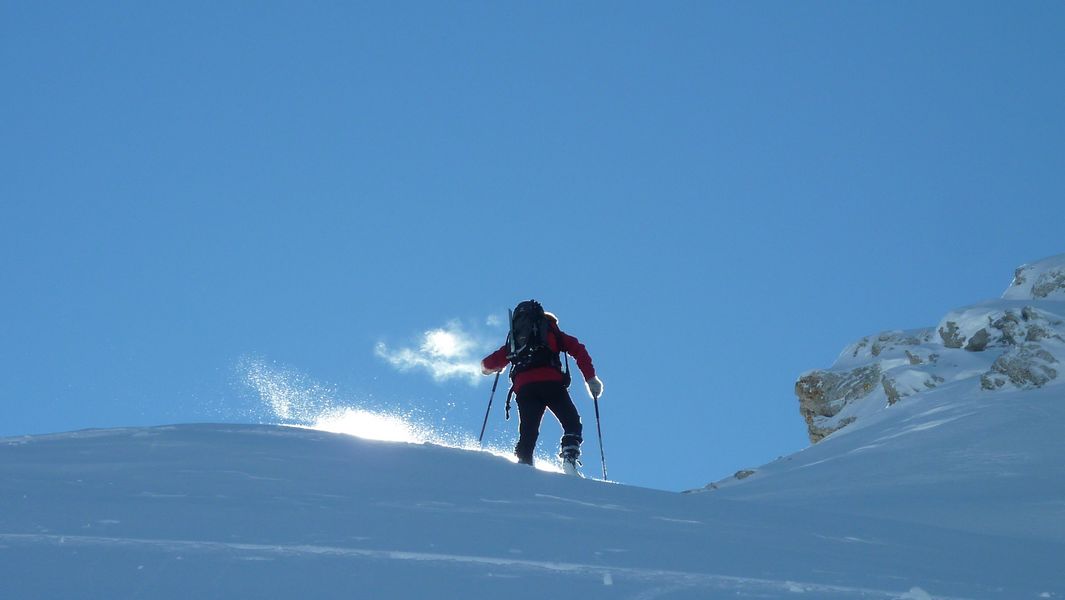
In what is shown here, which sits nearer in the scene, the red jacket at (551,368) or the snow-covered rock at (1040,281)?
A: the red jacket at (551,368)

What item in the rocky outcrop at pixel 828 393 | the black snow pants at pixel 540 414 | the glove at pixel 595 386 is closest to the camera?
the black snow pants at pixel 540 414

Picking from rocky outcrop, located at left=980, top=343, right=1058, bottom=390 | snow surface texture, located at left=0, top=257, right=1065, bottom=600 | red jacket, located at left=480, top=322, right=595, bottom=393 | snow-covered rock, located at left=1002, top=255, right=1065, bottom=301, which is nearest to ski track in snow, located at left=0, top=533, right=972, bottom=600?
snow surface texture, located at left=0, top=257, right=1065, bottom=600

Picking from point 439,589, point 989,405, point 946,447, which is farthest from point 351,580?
point 989,405

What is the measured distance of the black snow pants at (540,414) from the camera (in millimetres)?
10281

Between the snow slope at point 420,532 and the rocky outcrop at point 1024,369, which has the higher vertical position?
the rocky outcrop at point 1024,369

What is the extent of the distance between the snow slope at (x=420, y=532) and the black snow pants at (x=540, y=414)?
6.53 feet

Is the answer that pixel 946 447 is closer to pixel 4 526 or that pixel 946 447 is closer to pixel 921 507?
pixel 921 507

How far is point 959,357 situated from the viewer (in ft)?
60.7

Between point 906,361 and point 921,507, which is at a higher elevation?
point 906,361

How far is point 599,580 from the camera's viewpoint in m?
4.30

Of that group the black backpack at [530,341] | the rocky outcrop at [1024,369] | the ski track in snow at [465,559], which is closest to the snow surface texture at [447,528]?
the ski track in snow at [465,559]

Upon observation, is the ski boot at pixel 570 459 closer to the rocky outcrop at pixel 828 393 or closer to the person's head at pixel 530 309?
the person's head at pixel 530 309

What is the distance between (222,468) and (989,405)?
10.2m

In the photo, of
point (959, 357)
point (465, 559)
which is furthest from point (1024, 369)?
point (465, 559)
